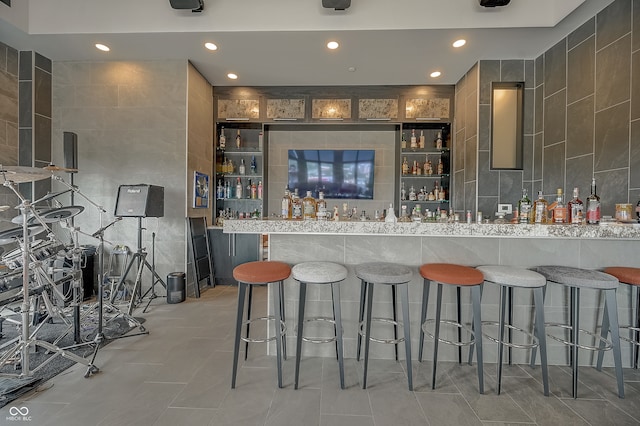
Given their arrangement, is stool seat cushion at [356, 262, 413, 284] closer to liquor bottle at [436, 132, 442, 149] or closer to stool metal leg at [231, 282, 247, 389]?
stool metal leg at [231, 282, 247, 389]

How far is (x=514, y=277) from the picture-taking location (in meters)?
1.54

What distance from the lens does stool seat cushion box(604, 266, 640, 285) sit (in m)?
1.62

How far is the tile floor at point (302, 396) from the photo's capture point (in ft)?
4.59

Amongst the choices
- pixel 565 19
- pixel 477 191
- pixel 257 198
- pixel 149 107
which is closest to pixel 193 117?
pixel 149 107

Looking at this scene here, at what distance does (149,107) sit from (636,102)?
4716mm

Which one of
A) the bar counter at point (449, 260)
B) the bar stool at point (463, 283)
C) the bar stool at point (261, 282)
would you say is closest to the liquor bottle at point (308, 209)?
the bar counter at point (449, 260)

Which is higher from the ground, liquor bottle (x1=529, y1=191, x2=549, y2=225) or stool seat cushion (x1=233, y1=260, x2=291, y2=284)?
liquor bottle (x1=529, y1=191, x2=549, y2=225)

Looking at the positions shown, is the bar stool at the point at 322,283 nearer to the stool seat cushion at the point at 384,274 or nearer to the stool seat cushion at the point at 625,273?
the stool seat cushion at the point at 384,274

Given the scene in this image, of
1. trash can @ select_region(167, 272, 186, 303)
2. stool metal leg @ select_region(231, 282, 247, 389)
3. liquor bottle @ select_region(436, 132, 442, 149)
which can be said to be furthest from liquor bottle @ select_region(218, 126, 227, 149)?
liquor bottle @ select_region(436, 132, 442, 149)

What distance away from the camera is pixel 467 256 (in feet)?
6.15

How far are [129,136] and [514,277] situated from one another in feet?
13.4

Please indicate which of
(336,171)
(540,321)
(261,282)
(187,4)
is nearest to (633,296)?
(540,321)

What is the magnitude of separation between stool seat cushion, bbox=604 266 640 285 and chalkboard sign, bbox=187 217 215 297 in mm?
3713

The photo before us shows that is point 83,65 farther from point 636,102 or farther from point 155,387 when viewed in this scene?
point 636,102
